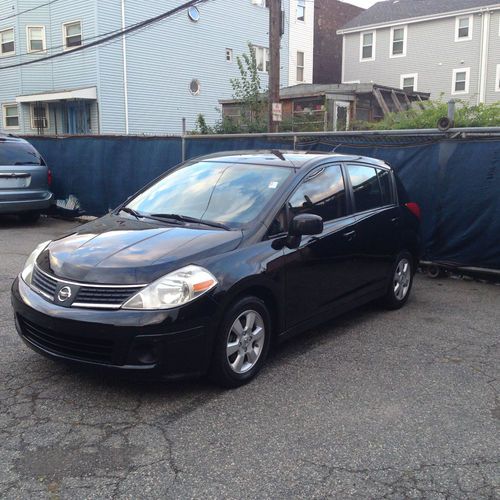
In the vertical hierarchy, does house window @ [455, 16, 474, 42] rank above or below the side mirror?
above

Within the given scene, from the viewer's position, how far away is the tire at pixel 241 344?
3.91 meters

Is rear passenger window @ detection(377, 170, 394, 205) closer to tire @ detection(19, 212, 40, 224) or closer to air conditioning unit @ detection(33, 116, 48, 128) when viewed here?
tire @ detection(19, 212, 40, 224)

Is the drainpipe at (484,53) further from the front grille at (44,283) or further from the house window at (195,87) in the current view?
the front grille at (44,283)

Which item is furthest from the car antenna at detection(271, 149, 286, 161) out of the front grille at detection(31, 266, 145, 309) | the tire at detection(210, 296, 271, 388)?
the front grille at detection(31, 266, 145, 309)

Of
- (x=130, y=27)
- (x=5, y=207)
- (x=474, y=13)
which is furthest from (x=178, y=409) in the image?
(x=474, y=13)

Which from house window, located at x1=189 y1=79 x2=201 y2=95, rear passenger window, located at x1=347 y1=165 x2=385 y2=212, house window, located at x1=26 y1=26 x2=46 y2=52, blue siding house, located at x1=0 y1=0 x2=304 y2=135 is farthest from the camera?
house window, located at x1=189 y1=79 x2=201 y2=95

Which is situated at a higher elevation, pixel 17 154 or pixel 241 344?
pixel 17 154

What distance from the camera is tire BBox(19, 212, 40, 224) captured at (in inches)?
462

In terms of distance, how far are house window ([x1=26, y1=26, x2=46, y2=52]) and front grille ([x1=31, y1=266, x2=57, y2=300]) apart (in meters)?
22.8

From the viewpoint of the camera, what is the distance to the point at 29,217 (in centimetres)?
1186

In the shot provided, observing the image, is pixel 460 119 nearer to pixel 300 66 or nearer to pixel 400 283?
pixel 400 283

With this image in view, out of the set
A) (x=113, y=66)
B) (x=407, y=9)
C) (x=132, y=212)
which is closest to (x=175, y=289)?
(x=132, y=212)

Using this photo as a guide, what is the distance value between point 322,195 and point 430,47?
3087cm

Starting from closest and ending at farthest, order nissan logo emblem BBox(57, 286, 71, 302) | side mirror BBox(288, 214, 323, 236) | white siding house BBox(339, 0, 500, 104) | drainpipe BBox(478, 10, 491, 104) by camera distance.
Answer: nissan logo emblem BBox(57, 286, 71, 302), side mirror BBox(288, 214, 323, 236), drainpipe BBox(478, 10, 491, 104), white siding house BBox(339, 0, 500, 104)
